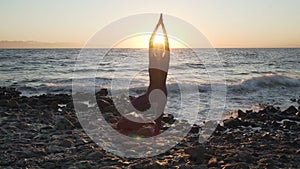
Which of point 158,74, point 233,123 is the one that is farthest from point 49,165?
point 233,123

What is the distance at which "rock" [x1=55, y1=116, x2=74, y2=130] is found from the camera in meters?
7.55

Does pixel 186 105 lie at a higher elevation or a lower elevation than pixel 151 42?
lower

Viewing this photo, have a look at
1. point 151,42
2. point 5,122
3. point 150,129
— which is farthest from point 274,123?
point 5,122

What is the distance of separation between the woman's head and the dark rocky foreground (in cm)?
207

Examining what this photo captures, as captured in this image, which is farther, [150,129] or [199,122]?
[199,122]

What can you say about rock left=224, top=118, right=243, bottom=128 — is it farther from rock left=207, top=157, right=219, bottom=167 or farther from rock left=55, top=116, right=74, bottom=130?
rock left=55, top=116, right=74, bottom=130

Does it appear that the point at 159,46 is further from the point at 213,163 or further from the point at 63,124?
the point at 63,124

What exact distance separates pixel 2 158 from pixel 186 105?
8039 millimetres

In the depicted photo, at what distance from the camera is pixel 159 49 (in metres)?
6.45

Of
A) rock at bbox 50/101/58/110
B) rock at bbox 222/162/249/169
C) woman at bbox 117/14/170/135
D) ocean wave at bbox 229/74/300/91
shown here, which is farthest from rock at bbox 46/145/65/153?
ocean wave at bbox 229/74/300/91

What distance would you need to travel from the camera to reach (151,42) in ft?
21.2

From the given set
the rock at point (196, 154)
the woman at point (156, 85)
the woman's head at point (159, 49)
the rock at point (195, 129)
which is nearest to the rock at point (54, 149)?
the woman at point (156, 85)

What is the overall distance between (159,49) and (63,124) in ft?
10.8

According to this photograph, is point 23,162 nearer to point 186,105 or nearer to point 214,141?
point 214,141
